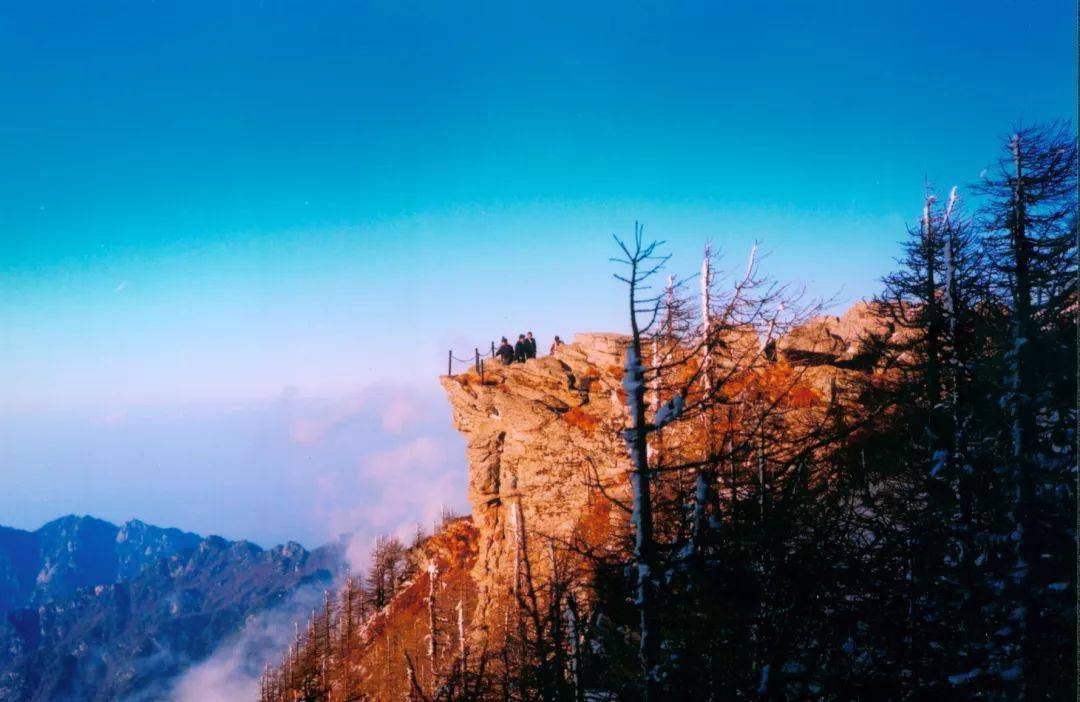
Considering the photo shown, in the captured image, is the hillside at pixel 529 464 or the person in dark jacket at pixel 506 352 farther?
the person in dark jacket at pixel 506 352

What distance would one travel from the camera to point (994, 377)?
1118 cm

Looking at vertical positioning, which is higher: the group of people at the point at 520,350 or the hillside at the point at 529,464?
the group of people at the point at 520,350

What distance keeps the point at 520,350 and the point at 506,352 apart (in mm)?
935

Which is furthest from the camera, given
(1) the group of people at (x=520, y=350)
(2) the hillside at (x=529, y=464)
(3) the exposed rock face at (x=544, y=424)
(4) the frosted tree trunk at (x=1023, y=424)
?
(1) the group of people at (x=520, y=350)

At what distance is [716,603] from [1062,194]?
467 inches

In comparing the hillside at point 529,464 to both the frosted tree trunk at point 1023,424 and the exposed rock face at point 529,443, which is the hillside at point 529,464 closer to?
the exposed rock face at point 529,443

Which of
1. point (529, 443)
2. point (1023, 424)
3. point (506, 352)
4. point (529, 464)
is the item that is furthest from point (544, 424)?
point (1023, 424)

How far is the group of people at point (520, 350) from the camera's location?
32.1 meters

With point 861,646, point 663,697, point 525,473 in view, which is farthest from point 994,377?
point 525,473

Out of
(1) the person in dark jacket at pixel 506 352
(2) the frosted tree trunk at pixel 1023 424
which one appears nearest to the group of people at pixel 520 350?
(1) the person in dark jacket at pixel 506 352

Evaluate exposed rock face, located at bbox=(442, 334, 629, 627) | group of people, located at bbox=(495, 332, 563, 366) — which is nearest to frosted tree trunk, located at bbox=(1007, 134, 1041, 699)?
exposed rock face, located at bbox=(442, 334, 629, 627)

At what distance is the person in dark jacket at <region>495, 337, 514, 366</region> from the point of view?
107 ft

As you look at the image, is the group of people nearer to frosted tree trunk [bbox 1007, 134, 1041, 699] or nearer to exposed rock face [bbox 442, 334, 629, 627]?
exposed rock face [bbox 442, 334, 629, 627]

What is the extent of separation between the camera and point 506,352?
32.5m
